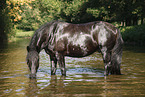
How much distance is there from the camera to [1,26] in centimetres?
2506

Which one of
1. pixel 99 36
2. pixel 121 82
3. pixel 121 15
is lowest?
pixel 121 82

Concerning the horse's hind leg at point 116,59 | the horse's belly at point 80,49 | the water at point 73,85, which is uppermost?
the horse's belly at point 80,49

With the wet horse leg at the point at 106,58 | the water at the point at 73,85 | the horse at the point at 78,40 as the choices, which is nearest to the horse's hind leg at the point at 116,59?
the horse at the point at 78,40

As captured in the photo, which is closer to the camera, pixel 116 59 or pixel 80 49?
pixel 80 49

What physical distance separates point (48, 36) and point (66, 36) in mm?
610

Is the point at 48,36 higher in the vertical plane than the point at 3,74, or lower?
higher

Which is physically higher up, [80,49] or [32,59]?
[80,49]

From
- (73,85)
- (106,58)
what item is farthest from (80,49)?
(73,85)

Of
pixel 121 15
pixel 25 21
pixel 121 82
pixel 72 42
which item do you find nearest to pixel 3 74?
pixel 72 42

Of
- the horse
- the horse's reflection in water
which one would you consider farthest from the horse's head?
the horse's reflection in water

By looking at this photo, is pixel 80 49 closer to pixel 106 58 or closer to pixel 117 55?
pixel 106 58

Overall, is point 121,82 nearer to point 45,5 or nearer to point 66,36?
point 66,36

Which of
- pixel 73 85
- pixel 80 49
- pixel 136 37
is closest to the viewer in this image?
pixel 73 85

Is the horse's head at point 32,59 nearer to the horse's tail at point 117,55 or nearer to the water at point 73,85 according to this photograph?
the water at point 73,85
